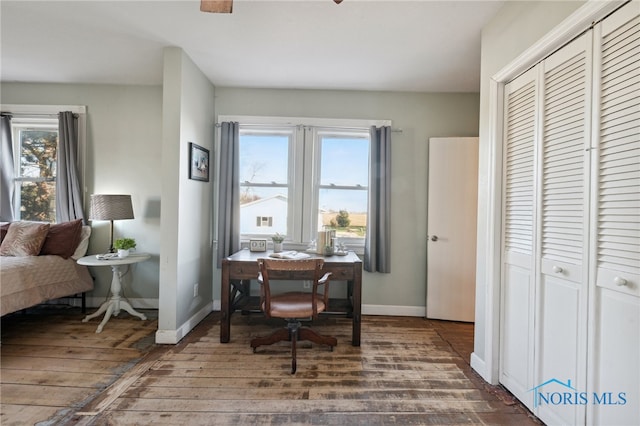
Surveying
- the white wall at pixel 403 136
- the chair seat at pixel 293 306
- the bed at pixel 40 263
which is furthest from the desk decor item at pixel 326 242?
the bed at pixel 40 263

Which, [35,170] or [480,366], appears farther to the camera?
[35,170]

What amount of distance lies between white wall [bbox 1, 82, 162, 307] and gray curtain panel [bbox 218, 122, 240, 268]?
82cm

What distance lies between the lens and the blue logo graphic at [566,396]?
1279 mm

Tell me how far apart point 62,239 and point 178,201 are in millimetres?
1605

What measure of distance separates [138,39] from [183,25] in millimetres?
540

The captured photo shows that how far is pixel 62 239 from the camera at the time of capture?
10.2 ft

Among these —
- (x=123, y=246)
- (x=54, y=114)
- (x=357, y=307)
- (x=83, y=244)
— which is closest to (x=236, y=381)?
(x=357, y=307)

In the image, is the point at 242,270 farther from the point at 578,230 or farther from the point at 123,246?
the point at 578,230

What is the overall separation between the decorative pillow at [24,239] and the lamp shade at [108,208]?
53 cm

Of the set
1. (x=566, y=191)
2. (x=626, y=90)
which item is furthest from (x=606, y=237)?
(x=626, y=90)

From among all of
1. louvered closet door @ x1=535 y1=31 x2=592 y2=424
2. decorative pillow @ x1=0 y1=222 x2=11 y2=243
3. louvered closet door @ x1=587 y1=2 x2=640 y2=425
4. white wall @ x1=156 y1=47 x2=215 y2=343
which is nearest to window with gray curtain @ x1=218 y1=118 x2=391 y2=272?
white wall @ x1=156 y1=47 x2=215 y2=343

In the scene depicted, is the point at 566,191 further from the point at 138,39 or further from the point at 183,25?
the point at 138,39

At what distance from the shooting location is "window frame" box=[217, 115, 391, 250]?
340 centimetres

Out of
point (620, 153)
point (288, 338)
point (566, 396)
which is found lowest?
point (288, 338)
